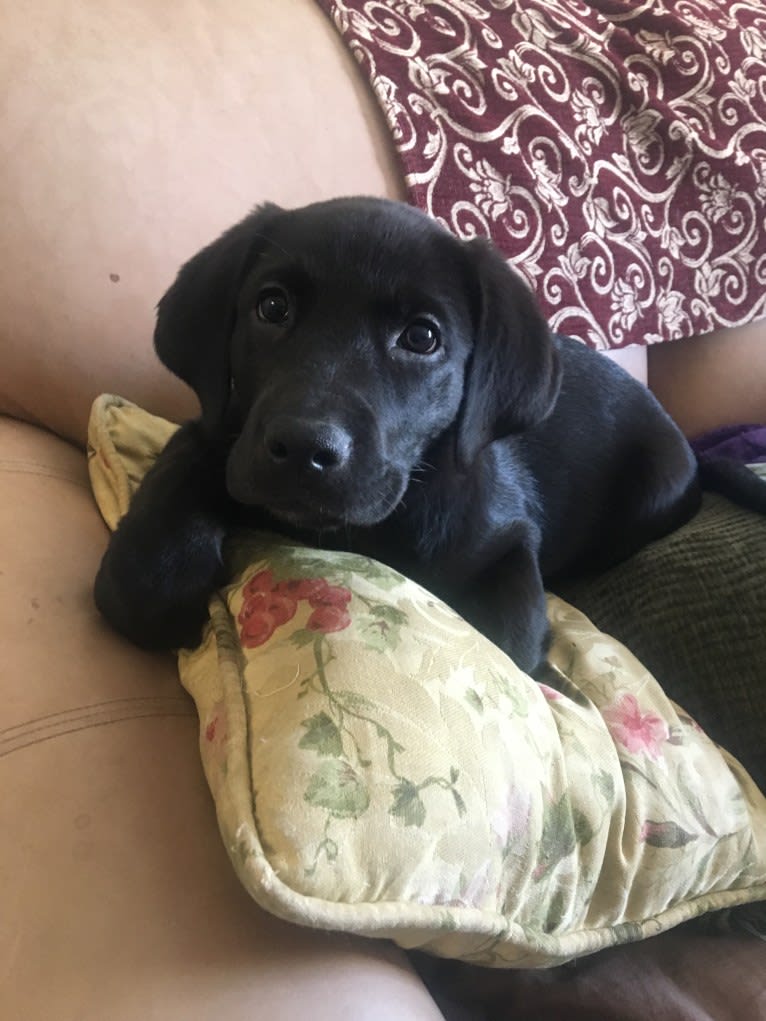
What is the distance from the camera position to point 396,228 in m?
1.05

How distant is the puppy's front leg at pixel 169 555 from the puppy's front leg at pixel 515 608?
36cm

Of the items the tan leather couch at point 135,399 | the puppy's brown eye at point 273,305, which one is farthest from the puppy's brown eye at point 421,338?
the tan leather couch at point 135,399

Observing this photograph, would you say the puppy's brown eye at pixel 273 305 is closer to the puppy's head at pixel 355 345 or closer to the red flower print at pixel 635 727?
the puppy's head at pixel 355 345

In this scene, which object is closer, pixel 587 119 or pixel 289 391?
pixel 289 391

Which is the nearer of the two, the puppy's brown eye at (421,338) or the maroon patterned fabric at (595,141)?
the puppy's brown eye at (421,338)

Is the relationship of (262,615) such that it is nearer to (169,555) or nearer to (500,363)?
(169,555)

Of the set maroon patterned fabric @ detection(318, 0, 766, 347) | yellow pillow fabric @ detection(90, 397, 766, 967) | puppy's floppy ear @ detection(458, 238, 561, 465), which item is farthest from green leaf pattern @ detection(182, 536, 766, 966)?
maroon patterned fabric @ detection(318, 0, 766, 347)

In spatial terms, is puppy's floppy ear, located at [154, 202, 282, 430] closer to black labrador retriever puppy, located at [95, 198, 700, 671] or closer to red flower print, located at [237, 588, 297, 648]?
black labrador retriever puppy, located at [95, 198, 700, 671]

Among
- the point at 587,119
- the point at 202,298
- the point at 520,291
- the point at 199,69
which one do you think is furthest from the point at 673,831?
the point at 587,119

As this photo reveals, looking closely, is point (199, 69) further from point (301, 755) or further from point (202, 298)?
point (301, 755)

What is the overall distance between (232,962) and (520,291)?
0.81 metres

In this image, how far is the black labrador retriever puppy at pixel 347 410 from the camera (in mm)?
895

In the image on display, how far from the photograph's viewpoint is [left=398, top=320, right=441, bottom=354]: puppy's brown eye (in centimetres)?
102

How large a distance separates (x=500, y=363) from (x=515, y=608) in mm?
313
